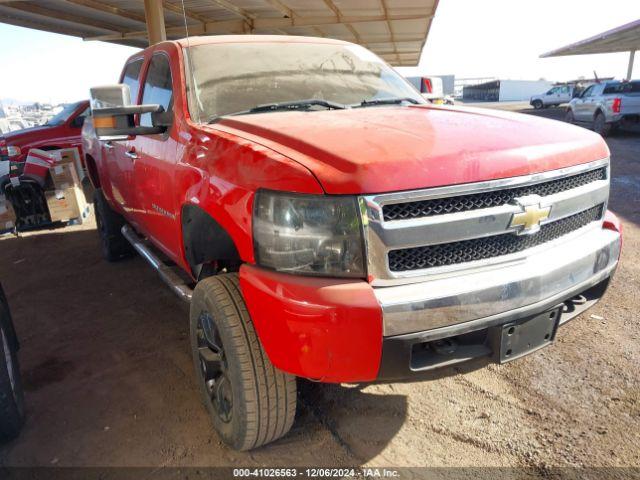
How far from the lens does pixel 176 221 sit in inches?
103

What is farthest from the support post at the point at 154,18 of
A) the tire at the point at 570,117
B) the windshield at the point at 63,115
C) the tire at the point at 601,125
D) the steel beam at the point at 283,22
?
the tire at the point at 570,117

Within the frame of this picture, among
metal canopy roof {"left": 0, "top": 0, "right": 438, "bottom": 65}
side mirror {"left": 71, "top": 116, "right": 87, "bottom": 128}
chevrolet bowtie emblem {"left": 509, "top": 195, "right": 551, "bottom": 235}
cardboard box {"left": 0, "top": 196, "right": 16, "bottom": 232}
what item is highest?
metal canopy roof {"left": 0, "top": 0, "right": 438, "bottom": 65}

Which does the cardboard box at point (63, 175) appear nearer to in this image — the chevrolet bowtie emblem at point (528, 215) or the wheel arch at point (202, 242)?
the wheel arch at point (202, 242)

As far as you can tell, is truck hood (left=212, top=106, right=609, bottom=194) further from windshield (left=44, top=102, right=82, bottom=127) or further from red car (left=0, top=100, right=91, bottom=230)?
windshield (left=44, top=102, right=82, bottom=127)

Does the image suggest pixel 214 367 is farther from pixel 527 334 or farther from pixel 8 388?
pixel 527 334

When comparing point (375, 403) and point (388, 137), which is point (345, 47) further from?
point (375, 403)

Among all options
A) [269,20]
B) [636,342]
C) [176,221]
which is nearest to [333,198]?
[176,221]

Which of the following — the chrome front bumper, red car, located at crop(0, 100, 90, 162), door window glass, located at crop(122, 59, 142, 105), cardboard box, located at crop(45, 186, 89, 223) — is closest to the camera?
the chrome front bumper

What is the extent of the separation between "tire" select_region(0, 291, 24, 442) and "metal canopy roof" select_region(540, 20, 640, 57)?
30.9 metres

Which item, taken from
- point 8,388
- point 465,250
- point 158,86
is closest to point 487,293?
point 465,250

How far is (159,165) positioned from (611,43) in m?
40.4

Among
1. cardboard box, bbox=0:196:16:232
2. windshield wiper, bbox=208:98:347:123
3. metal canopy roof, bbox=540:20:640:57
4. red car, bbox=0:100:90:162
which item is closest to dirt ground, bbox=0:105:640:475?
windshield wiper, bbox=208:98:347:123

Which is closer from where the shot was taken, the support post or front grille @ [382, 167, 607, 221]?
front grille @ [382, 167, 607, 221]

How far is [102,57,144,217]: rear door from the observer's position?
3.55 m
